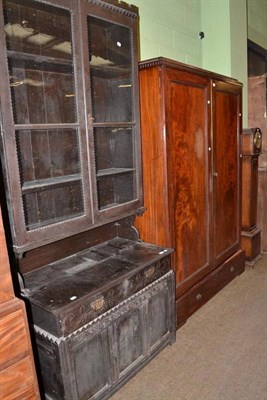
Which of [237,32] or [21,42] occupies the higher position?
[237,32]

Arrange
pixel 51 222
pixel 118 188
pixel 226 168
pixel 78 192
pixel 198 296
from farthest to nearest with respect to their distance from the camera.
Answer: pixel 226 168
pixel 198 296
pixel 118 188
pixel 78 192
pixel 51 222

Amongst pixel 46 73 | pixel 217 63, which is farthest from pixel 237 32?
pixel 46 73

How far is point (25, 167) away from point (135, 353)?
1231 mm

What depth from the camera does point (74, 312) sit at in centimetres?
153

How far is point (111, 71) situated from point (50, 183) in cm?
81

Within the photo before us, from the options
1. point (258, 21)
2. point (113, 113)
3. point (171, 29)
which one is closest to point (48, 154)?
point (113, 113)

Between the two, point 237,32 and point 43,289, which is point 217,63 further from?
point 43,289

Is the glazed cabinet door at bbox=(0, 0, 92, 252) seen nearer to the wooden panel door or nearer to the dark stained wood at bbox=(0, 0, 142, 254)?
the dark stained wood at bbox=(0, 0, 142, 254)

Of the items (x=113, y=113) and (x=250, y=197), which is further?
(x=250, y=197)

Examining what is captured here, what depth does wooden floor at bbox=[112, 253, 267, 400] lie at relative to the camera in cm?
183

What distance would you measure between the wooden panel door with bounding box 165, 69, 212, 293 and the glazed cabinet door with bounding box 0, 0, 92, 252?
2.15 ft

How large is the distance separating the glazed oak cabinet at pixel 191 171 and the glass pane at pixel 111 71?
144mm

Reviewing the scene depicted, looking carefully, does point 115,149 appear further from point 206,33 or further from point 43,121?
point 206,33

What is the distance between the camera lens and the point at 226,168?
289 centimetres
